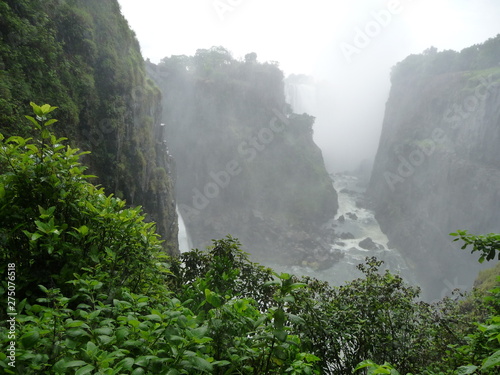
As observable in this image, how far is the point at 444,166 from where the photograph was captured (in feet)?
139

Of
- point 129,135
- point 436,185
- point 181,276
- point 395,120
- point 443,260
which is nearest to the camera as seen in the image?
point 181,276

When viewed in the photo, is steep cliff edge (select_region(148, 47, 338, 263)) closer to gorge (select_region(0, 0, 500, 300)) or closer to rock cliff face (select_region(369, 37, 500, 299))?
gorge (select_region(0, 0, 500, 300))

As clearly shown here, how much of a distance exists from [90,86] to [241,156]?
115 feet

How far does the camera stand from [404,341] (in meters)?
3.73

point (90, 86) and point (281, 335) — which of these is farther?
point (90, 86)

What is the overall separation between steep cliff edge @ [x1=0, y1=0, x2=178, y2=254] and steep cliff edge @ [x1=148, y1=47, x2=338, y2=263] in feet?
77.8

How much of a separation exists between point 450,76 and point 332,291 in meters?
56.9

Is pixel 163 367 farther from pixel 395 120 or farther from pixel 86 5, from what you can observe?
pixel 395 120

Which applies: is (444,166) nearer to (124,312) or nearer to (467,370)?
(467,370)

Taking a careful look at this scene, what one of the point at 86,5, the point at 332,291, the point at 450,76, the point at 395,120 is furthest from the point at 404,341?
→ the point at 395,120

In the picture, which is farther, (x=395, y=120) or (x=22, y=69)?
(x=395, y=120)

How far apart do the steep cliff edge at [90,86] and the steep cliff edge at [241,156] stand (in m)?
23.7

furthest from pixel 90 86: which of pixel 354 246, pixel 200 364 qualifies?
pixel 354 246

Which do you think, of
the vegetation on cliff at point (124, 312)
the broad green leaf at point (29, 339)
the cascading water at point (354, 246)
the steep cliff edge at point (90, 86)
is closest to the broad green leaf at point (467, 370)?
the vegetation on cliff at point (124, 312)
